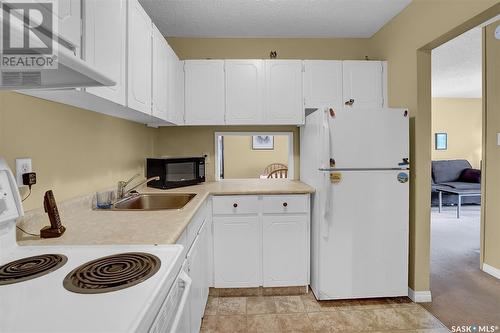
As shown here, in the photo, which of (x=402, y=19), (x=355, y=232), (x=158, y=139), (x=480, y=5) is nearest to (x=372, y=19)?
(x=402, y=19)

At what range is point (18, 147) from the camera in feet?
3.82

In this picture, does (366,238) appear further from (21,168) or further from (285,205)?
(21,168)

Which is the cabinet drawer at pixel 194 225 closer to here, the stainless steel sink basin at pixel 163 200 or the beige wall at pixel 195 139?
the stainless steel sink basin at pixel 163 200

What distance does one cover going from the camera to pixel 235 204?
2.25 meters

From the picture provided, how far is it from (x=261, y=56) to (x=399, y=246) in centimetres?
224

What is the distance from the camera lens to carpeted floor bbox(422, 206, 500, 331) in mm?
1949

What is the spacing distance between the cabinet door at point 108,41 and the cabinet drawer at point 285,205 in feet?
4.40

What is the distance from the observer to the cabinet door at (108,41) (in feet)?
3.52

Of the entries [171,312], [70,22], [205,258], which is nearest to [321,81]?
[205,258]

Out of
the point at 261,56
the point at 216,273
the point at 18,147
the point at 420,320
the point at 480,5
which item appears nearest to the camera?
the point at 18,147

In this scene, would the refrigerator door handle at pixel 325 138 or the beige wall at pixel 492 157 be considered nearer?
the refrigerator door handle at pixel 325 138

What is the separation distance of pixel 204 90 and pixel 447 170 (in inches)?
218

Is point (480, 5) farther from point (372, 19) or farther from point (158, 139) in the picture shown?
point (158, 139)

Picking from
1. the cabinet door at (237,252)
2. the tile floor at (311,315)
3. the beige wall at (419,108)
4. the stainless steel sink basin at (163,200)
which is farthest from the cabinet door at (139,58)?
the beige wall at (419,108)
